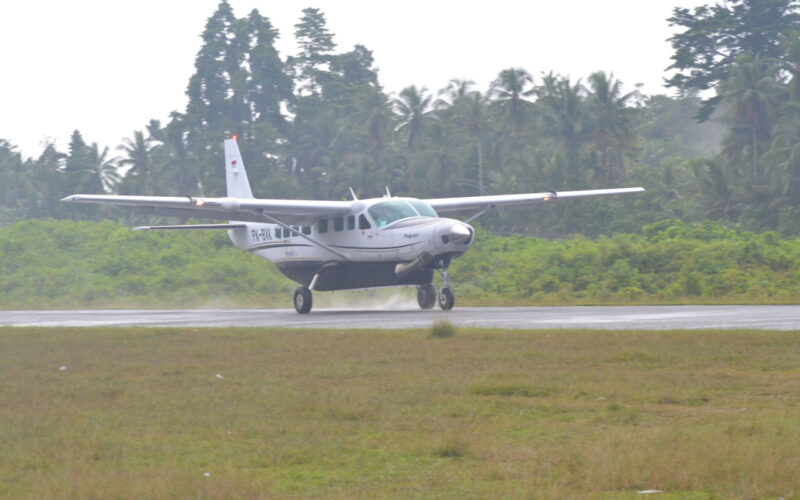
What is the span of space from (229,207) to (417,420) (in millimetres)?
18235

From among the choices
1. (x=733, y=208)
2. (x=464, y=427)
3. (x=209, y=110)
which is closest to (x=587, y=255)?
(x=733, y=208)

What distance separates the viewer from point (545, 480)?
5.59 m

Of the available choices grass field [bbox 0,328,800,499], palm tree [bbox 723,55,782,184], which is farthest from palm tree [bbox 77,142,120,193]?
grass field [bbox 0,328,800,499]

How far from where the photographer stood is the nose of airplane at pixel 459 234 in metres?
23.1

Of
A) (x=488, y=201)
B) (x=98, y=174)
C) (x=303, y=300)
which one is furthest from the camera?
(x=98, y=174)

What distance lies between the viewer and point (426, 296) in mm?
26562

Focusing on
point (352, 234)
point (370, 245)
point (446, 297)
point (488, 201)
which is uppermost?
point (488, 201)

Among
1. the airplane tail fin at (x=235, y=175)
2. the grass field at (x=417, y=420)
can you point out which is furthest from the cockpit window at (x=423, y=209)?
the grass field at (x=417, y=420)

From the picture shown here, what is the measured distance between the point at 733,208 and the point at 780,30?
67.7 ft

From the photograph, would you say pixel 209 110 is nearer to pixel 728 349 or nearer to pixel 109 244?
pixel 109 244

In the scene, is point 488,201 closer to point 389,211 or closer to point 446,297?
point 389,211

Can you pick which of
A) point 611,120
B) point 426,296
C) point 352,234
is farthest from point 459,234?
point 611,120

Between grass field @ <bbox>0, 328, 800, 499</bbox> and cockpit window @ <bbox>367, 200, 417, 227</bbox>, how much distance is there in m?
11.3

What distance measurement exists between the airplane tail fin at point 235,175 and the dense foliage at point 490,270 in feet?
20.8
